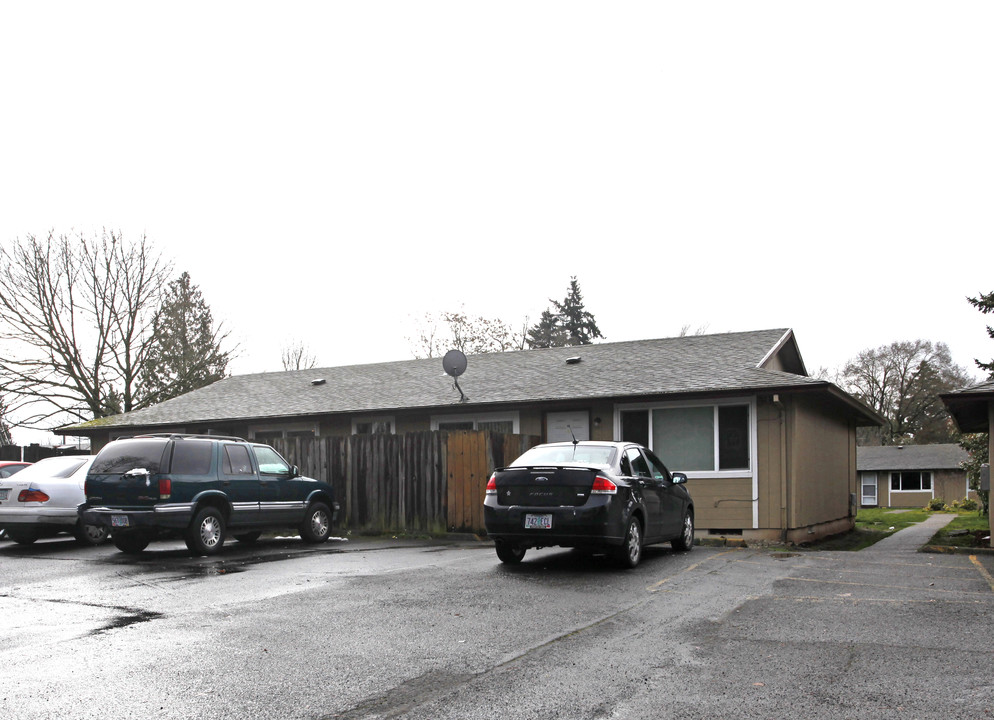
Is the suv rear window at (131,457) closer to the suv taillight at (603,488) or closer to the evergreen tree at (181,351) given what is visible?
the suv taillight at (603,488)

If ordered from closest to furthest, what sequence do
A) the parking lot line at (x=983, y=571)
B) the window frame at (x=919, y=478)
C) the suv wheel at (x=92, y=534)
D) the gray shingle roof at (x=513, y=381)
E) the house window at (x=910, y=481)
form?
the parking lot line at (x=983, y=571), the suv wheel at (x=92, y=534), the gray shingle roof at (x=513, y=381), the window frame at (x=919, y=478), the house window at (x=910, y=481)

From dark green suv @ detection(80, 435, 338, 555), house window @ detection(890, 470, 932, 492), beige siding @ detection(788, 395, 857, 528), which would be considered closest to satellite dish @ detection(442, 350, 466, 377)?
dark green suv @ detection(80, 435, 338, 555)

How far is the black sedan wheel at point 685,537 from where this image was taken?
43.1 feet

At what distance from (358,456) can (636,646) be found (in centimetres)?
1248

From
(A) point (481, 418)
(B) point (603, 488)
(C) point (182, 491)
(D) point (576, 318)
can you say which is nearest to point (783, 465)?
(A) point (481, 418)

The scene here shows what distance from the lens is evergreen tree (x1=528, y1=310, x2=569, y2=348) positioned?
5959 centimetres

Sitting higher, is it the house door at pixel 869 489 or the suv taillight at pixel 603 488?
the suv taillight at pixel 603 488

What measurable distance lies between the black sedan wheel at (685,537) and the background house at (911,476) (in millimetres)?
42548

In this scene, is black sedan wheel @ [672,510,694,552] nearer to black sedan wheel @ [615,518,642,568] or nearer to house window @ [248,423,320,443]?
black sedan wheel @ [615,518,642,568]

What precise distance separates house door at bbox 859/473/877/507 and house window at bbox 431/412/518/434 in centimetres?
4004

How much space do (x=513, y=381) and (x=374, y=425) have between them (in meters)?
3.61

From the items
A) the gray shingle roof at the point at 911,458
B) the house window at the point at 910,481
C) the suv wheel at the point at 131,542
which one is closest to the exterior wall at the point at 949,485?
the house window at the point at 910,481

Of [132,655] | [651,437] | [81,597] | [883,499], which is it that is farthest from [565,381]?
[883,499]

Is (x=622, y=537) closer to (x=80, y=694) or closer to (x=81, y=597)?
(x=81, y=597)
